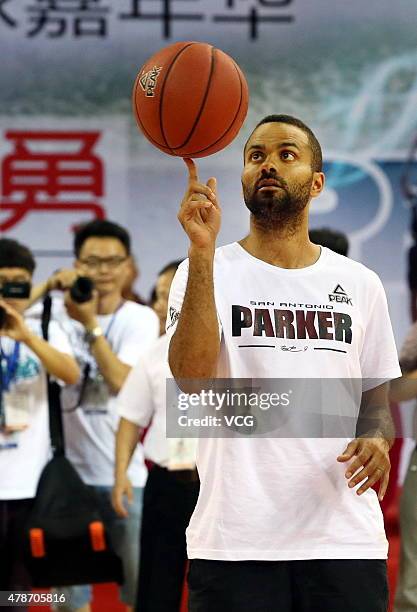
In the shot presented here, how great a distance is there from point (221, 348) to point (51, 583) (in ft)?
7.51

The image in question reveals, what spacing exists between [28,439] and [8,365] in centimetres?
36

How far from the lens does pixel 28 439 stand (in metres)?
5.20

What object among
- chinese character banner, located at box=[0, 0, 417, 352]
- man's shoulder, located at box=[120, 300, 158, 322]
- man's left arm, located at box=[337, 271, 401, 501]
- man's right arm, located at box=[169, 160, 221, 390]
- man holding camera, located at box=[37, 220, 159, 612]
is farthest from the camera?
chinese character banner, located at box=[0, 0, 417, 352]

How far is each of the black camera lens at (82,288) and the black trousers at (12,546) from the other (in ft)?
3.58

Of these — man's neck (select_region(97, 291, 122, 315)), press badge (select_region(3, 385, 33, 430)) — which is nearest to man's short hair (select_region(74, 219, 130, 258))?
man's neck (select_region(97, 291, 122, 315))

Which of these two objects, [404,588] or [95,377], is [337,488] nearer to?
[404,588]

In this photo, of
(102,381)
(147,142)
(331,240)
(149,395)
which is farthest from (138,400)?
(147,142)

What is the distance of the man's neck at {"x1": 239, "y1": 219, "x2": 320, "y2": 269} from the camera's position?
326 cm

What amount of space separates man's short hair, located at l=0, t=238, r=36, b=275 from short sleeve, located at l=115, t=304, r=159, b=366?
660mm

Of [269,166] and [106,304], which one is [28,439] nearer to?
[106,304]

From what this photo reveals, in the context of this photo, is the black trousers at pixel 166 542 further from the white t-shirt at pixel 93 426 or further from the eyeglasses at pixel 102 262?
the eyeglasses at pixel 102 262

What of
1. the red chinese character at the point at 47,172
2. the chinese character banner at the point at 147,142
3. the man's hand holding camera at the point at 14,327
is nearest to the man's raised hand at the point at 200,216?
the man's hand holding camera at the point at 14,327

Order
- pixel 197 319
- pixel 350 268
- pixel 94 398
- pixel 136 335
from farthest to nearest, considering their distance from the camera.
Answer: pixel 136 335 < pixel 94 398 < pixel 350 268 < pixel 197 319

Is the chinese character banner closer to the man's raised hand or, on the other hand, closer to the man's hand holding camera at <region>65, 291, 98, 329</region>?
the man's hand holding camera at <region>65, 291, 98, 329</region>
